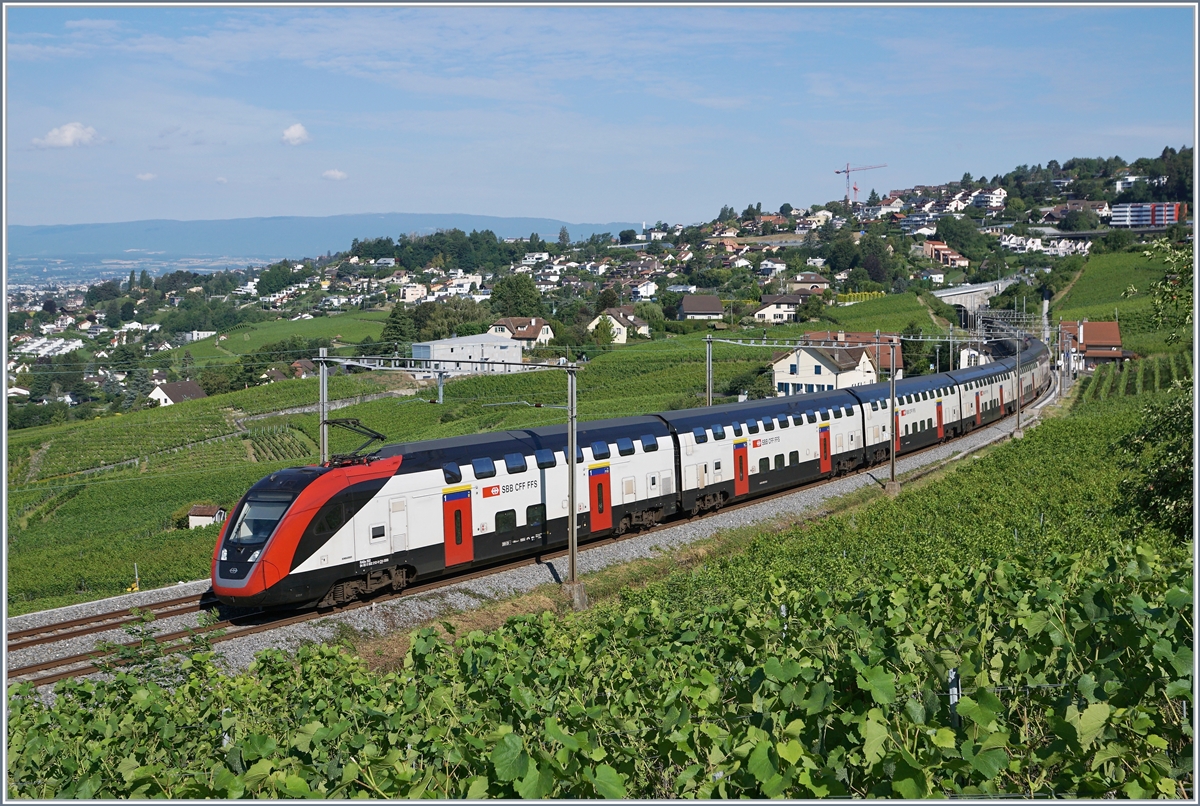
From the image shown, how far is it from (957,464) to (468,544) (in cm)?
2523

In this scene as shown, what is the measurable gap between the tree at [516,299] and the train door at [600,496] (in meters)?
99.0

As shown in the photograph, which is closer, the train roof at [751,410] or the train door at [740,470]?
the train roof at [751,410]

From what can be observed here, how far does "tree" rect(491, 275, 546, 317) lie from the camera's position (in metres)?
126

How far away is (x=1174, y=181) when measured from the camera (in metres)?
166

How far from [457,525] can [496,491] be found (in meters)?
1.30

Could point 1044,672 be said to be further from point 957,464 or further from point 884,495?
point 957,464

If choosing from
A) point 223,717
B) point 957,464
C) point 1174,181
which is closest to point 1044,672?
point 223,717

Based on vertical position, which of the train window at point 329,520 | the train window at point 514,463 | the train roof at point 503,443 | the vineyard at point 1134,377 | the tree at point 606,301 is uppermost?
the tree at point 606,301

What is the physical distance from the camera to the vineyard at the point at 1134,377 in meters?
65.6

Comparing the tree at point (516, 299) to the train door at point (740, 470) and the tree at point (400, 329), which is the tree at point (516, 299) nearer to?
the tree at point (400, 329)

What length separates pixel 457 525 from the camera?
22.1 metres

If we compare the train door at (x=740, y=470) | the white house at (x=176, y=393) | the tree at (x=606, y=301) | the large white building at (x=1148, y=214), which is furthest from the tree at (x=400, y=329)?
the large white building at (x=1148, y=214)

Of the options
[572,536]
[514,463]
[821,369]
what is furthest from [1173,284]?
[821,369]

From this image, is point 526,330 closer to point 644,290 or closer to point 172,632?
point 644,290
